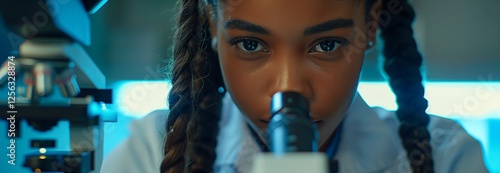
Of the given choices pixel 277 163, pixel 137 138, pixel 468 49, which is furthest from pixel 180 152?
pixel 468 49

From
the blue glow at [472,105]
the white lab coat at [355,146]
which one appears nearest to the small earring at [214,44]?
the white lab coat at [355,146]

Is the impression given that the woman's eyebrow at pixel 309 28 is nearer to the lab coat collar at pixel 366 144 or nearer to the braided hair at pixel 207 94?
the braided hair at pixel 207 94

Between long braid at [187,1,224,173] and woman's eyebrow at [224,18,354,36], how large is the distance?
0.14m

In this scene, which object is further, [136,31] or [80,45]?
[136,31]

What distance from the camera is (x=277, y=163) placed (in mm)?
293

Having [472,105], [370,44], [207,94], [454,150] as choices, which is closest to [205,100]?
[207,94]

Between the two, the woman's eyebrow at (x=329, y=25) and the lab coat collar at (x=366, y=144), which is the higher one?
the woman's eyebrow at (x=329, y=25)

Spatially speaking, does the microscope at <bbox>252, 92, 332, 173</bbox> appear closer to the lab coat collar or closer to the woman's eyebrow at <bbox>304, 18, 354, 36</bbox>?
the woman's eyebrow at <bbox>304, 18, 354, 36</bbox>

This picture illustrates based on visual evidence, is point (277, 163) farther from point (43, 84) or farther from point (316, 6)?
point (43, 84)

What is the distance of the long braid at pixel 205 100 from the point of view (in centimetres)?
79

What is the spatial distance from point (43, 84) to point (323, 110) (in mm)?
393

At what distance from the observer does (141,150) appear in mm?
879

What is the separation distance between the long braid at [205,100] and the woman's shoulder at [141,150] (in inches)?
4.1

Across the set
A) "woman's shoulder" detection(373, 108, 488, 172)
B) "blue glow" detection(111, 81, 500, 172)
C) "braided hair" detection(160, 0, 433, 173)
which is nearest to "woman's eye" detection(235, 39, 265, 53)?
"braided hair" detection(160, 0, 433, 173)
